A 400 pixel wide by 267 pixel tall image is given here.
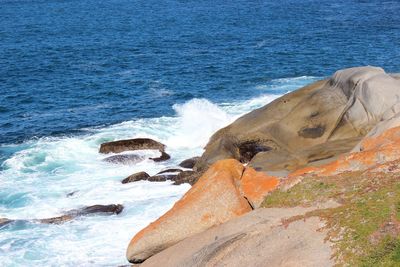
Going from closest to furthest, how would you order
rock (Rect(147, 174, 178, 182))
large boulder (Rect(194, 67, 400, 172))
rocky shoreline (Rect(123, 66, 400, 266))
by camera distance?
1. rocky shoreline (Rect(123, 66, 400, 266))
2. large boulder (Rect(194, 67, 400, 172))
3. rock (Rect(147, 174, 178, 182))

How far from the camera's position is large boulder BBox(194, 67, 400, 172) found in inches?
1265

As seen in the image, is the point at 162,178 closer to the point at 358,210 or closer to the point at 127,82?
the point at 358,210

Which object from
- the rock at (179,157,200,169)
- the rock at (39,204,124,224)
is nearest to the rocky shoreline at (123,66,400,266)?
the rock at (39,204,124,224)

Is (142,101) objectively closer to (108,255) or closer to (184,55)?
(184,55)

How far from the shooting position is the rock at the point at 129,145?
45250 millimetres

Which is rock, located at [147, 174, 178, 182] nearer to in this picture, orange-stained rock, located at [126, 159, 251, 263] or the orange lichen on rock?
orange-stained rock, located at [126, 159, 251, 263]

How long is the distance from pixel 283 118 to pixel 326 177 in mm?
16131

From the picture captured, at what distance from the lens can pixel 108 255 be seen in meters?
30.0

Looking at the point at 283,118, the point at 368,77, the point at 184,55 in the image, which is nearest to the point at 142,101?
the point at 184,55

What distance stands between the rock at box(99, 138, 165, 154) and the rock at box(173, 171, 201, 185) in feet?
22.1

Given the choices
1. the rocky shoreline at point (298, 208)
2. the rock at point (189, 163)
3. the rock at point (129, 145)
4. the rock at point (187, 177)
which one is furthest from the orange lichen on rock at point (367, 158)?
the rock at point (129, 145)

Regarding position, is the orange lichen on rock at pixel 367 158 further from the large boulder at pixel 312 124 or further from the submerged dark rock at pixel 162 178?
the submerged dark rock at pixel 162 178

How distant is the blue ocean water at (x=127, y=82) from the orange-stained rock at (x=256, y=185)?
26.0 ft

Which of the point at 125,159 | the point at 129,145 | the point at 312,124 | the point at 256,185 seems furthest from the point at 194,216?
the point at 129,145
